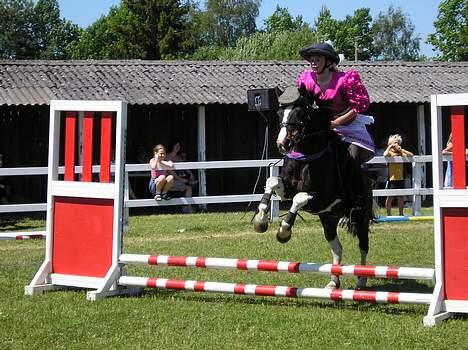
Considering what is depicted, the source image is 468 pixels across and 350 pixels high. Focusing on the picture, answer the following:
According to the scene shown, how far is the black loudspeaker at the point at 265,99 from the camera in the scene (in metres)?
7.82

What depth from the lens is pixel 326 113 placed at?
8.39 metres

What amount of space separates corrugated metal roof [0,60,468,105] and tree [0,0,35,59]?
5727cm

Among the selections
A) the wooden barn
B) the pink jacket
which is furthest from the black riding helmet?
the wooden barn

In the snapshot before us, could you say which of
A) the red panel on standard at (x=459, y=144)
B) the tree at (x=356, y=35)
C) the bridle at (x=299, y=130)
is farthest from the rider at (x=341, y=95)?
the tree at (x=356, y=35)

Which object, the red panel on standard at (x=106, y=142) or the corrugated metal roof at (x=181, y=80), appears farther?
the corrugated metal roof at (x=181, y=80)

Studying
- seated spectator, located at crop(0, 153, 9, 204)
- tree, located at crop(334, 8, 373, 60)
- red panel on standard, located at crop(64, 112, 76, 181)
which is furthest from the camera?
tree, located at crop(334, 8, 373, 60)

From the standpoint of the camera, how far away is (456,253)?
23.0 ft

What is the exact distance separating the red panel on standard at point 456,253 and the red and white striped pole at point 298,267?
174 mm

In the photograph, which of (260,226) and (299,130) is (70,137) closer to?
(260,226)

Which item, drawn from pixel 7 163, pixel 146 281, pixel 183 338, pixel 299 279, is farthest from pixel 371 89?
pixel 183 338

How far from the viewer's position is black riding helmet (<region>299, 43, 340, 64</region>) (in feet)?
27.5

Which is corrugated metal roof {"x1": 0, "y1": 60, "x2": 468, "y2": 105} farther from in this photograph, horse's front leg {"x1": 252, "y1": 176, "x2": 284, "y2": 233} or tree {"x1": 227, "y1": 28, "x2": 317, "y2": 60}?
tree {"x1": 227, "y1": 28, "x2": 317, "y2": 60}

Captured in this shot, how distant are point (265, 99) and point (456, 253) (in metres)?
2.28

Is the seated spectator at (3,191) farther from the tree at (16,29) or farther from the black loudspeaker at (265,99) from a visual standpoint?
the tree at (16,29)
